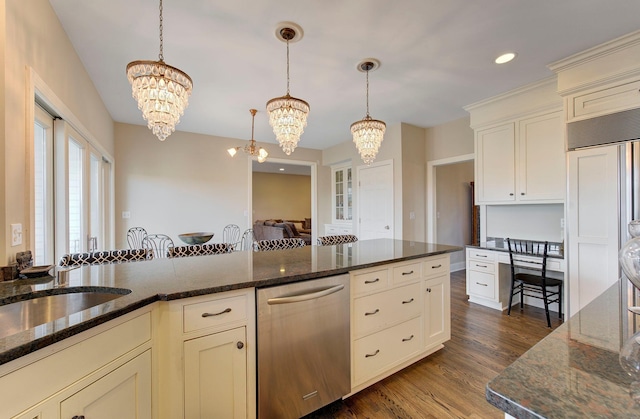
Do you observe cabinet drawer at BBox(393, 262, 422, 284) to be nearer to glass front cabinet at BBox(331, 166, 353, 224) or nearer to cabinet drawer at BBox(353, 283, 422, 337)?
cabinet drawer at BBox(353, 283, 422, 337)

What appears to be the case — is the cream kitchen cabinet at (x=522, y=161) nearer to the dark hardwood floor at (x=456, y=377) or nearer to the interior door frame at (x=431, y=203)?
the interior door frame at (x=431, y=203)

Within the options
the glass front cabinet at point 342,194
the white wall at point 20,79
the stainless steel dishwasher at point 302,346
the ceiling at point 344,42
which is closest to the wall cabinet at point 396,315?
the stainless steel dishwasher at point 302,346

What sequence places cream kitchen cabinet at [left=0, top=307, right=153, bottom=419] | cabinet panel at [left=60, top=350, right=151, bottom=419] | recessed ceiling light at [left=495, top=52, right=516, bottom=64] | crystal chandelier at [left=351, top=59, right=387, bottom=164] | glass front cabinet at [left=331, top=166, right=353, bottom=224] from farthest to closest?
glass front cabinet at [left=331, top=166, right=353, bottom=224] < crystal chandelier at [left=351, top=59, right=387, bottom=164] < recessed ceiling light at [left=495, top=52, right=516, bottom=64] < cabinet panel at [left=60, top=350, right=151, bottom=419] < cream kitchen cabinet at [left=0, top=307, right=153, bottom=419]

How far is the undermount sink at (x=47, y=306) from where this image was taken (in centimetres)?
113

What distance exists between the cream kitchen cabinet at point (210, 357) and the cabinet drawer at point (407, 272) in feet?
3.63

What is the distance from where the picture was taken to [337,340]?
167cm

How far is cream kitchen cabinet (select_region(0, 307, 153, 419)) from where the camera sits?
2.45ft

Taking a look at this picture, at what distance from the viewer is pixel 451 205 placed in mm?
5309

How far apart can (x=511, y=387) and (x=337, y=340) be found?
49.0 inches

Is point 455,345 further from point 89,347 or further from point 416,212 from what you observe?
point 89,347

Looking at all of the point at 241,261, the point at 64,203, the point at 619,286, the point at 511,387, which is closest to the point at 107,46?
the point at 64,203

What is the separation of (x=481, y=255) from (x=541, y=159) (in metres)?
1.34

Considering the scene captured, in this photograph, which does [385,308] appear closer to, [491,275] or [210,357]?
[210,357]

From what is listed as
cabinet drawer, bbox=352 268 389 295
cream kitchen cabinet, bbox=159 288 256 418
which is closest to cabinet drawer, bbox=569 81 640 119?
cabinet drawer, bbox=352 268 389 295
